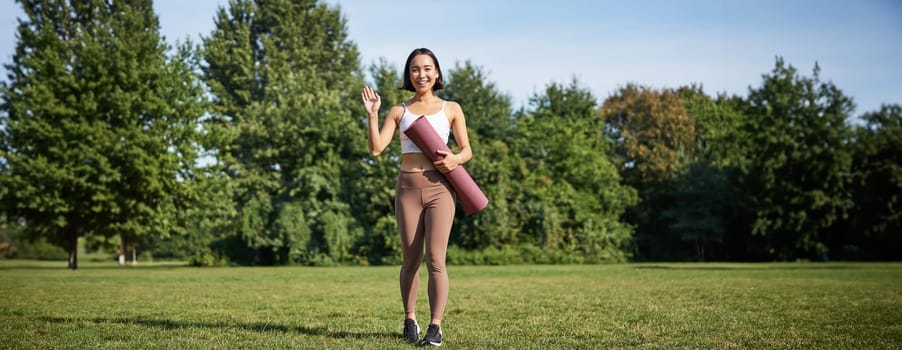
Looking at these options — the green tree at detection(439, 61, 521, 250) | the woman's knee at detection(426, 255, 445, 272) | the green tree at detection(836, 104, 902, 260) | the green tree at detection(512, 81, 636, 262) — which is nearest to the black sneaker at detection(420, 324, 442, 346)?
the woman's knee at detection(426, 255, 445, 272)

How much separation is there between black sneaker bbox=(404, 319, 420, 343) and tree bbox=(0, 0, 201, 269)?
2499cm

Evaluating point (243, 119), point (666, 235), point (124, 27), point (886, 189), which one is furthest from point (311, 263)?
point (886, 189)

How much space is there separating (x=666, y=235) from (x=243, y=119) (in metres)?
27.3

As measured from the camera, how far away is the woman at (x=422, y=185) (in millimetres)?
6086

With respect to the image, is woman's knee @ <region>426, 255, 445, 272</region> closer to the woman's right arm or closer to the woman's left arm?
the woman's left arm

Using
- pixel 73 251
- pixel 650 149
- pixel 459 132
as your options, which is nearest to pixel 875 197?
pixel 650 149

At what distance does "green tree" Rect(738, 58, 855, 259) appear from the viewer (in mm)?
41188

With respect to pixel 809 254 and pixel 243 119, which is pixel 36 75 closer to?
pixel 243 119

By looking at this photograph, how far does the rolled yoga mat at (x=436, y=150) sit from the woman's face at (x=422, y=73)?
1.11 ft

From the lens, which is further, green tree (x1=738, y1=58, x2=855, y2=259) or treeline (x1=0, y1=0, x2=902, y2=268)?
green tree (x1=738, y1=58, x2=855, y2=259)

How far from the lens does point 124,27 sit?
3172cm

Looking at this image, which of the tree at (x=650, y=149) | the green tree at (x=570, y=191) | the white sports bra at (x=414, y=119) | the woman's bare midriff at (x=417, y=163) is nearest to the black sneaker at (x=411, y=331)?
the woman's bare midriff at (x=417, y=163)

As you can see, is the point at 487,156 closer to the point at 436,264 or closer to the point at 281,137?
the point at 281,137

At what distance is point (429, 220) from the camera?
6105 millimetres
